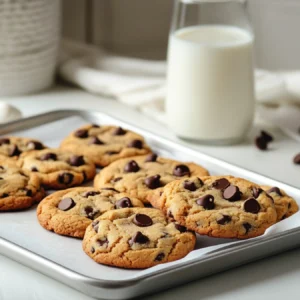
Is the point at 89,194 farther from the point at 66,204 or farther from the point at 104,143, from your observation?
the point at 104,143

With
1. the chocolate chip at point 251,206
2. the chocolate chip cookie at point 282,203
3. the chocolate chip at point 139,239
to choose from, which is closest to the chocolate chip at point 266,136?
the chocolate chip cookie at point 282,203

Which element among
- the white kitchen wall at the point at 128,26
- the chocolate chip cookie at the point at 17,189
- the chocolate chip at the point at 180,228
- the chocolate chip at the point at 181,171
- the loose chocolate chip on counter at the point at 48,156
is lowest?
the white kitchen wall at the point at 128,26

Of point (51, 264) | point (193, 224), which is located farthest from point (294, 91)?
point (51, 264)

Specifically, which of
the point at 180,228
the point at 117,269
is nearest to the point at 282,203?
the point at 180,228

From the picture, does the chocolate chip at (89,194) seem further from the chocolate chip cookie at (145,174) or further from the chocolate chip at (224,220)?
the chocolate chip at (224,220)

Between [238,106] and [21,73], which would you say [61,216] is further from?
[21,73]

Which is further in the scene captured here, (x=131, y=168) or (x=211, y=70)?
(x=211, y=70)
